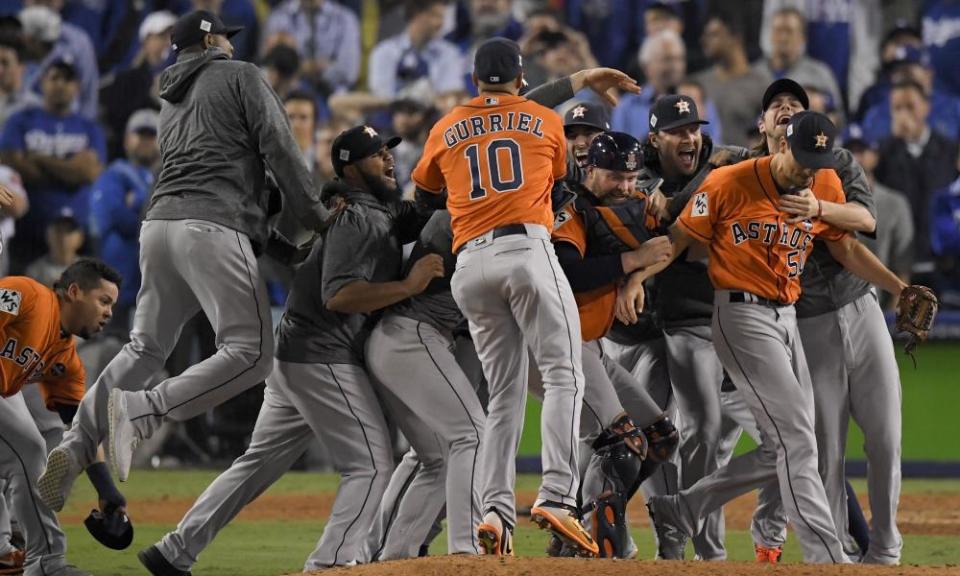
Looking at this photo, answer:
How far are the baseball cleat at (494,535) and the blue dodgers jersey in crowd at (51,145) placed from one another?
8539 mm

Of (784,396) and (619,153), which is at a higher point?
(619,153)

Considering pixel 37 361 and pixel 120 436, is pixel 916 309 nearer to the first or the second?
pixel 120 436

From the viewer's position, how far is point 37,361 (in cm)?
578

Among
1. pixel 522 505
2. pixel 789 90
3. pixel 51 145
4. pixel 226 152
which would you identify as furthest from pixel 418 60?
pixel 226 152

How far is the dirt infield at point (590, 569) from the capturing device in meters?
4.43

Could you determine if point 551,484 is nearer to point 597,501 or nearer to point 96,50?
point 597,501

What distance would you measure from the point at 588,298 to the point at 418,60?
740cm

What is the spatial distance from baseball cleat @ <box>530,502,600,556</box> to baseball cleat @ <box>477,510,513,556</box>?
0.14m

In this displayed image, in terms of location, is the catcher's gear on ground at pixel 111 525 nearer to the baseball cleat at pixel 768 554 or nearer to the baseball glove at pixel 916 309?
the baseball cleat at pixel 768 554

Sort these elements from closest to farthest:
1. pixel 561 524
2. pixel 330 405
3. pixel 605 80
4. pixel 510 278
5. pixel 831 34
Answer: pixel 561 524
pixel 510 278
pixel 330 405
pixel 605 80
pixel 831 34

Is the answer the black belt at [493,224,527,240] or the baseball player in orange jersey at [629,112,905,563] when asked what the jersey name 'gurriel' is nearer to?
the black belt at [493,224,527,240]

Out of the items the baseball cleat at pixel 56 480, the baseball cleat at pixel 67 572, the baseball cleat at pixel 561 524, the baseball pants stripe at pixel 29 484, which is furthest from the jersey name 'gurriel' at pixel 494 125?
the baseball cleat at pixel 67 572

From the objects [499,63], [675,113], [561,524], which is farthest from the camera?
[675,113]

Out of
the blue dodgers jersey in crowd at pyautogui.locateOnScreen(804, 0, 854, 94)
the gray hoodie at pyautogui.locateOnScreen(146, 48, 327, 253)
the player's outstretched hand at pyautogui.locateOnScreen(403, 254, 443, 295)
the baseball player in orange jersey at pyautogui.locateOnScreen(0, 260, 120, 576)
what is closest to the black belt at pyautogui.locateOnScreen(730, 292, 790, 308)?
the player's outstretched hand at pyautogui.locateOnScreen(403, 254, 443, 295)
